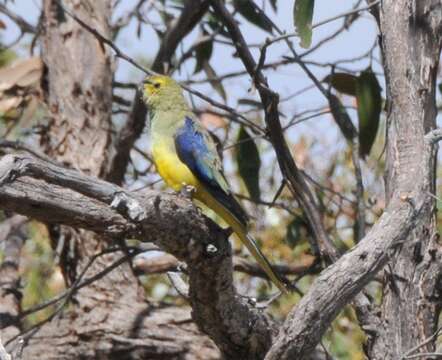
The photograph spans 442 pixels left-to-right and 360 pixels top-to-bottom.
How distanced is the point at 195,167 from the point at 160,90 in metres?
0.75

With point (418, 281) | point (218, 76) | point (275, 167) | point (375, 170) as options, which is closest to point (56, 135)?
point (218, 76)

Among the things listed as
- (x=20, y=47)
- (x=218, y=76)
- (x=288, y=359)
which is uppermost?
(x=20, y=47)

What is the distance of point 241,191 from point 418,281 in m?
2.98

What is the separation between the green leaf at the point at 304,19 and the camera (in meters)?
4.08

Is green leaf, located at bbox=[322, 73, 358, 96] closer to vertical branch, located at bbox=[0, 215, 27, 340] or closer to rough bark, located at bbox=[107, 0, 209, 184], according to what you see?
rough bark, located at bbox=[107, 0, 209, 184]

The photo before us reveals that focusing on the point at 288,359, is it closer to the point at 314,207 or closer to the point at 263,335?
the point at 263,335

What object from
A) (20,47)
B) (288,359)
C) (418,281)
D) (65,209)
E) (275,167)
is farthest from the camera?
(20,47)

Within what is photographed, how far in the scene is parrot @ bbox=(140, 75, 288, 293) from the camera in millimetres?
4141

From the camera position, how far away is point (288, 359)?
11.3 ft

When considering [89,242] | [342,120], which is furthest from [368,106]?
[89,242]

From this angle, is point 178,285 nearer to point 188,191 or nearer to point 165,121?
point 188,191

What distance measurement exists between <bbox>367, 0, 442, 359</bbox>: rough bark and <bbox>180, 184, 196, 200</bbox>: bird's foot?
692mm

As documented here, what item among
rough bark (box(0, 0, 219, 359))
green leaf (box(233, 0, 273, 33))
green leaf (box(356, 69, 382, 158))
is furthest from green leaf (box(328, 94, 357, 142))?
rough bark (box(0, 0, 219, 359))

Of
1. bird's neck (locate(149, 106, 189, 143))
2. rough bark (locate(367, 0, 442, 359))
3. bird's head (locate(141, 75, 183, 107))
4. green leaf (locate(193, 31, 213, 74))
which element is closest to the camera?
rough bark (locate(367, 0, 442, 359))
